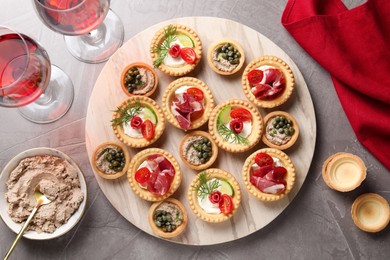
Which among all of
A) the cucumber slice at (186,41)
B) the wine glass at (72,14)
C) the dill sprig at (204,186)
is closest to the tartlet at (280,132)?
the dill sprig at (204,186)

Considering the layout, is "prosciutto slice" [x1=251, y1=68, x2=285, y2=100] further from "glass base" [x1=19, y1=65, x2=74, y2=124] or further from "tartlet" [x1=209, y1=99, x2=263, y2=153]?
"glass base" [x1=19, y1=65, x2=74, y2=124]

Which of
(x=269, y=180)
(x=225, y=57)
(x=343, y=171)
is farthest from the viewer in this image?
(x=343, y=171)

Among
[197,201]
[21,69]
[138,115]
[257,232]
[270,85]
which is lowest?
[257,232]

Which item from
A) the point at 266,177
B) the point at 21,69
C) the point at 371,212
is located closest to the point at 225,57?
the point at 266,177

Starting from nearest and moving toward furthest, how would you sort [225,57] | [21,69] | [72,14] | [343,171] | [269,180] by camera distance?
[72,14] → [21,69] → [269,180] → [225,57] → [343,171]

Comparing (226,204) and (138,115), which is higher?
(138,115)

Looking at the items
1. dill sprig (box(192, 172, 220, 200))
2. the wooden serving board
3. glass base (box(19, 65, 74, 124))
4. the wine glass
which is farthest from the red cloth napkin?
glass base (box(19, 65, 74, 124))

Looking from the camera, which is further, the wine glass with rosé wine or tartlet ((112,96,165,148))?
tartlet ((112,96,165,148))

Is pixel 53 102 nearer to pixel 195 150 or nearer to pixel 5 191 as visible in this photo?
pixel 5 191
